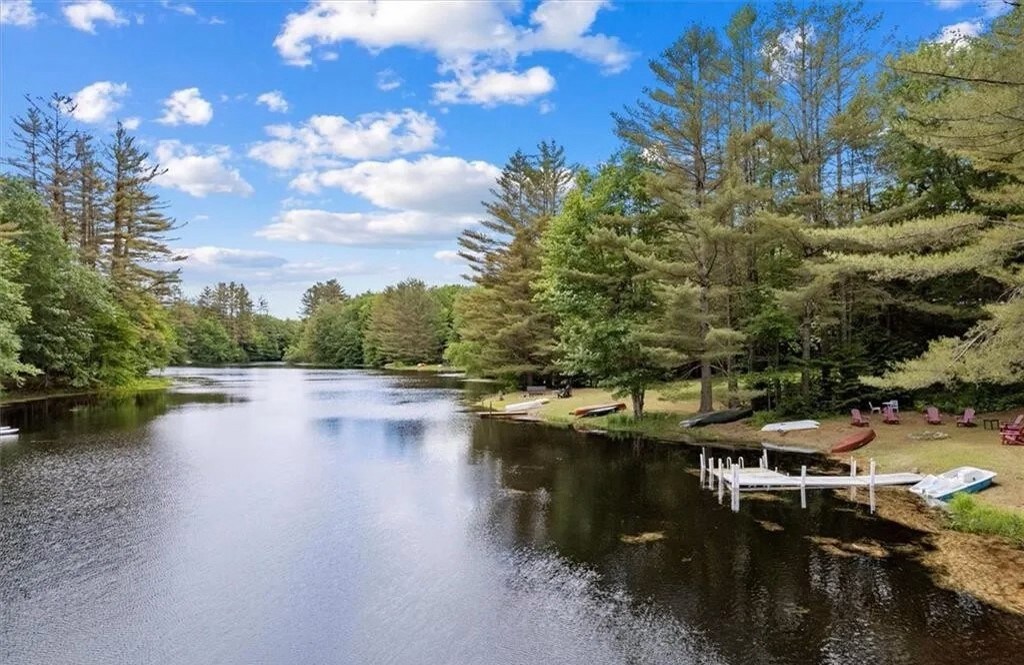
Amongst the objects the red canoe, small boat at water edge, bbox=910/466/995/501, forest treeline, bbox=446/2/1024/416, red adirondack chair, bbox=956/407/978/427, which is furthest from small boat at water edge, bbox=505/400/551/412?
small boat at water edge, bbox=910/466/995/501

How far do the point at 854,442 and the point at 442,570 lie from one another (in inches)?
549

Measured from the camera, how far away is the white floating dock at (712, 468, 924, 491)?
47.9ft

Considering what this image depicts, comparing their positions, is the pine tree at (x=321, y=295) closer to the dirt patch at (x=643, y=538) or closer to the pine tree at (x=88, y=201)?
the pine tree at (x=88, y=201)

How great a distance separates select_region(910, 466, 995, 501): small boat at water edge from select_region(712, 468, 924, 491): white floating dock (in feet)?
2.63

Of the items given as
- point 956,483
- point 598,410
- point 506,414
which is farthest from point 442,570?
point 506,414

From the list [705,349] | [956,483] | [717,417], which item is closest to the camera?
[956,483]

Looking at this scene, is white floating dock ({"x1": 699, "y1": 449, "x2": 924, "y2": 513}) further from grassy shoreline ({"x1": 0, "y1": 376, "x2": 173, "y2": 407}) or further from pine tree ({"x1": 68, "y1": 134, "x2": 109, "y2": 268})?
pine tree ({"x1": 68, "y1": 134, "x2": 109, "y2": 268})

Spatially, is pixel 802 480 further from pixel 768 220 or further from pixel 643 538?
pixel 768 220

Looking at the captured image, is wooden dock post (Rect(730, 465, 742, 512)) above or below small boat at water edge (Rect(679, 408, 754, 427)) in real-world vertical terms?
below

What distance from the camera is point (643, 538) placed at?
39.8 ft

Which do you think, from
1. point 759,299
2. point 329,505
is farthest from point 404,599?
point 759,299

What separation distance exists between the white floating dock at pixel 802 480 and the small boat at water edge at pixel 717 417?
26.3 ft

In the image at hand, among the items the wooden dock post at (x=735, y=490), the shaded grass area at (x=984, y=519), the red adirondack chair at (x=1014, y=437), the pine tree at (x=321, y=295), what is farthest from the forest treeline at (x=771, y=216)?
the pine tree at (x=321, y=295)

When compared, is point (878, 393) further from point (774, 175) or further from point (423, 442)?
point (423, 442)
